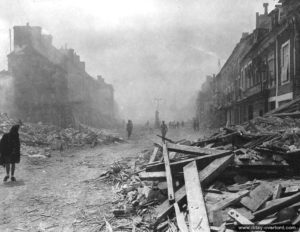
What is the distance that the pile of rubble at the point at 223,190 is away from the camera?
3.93 metres

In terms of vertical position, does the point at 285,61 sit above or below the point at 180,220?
above

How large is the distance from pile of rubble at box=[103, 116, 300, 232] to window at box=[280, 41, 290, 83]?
1101cm

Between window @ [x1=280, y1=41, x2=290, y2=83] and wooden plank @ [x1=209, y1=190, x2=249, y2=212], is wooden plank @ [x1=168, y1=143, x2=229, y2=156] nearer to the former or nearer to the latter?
wooden plank @ [x1=209, y1=190, x2=249, y2=212]

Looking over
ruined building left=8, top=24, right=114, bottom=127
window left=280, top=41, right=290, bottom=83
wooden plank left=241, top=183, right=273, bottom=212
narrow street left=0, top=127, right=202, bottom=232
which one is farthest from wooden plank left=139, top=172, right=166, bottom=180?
ruined building left=8, top=24, right=114, bottom=127

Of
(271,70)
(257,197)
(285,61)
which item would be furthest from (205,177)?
(271,70)

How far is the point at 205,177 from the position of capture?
17.7ft

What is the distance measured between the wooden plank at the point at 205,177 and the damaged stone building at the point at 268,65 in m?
12.0

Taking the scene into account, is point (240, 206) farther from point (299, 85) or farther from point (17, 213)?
point (299, 85)

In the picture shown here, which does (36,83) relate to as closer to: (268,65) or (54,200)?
(268,65)

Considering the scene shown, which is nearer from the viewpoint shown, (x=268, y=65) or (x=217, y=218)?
(x=217, y=218)

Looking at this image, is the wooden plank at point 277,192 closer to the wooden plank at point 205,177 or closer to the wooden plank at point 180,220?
the wooden plank at point 205,177

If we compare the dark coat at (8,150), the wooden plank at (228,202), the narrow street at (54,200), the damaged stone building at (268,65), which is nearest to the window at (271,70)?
the damaged stone building at (268,65)

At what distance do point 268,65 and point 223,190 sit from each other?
17.3 metres

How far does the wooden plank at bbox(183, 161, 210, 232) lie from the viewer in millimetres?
3950
